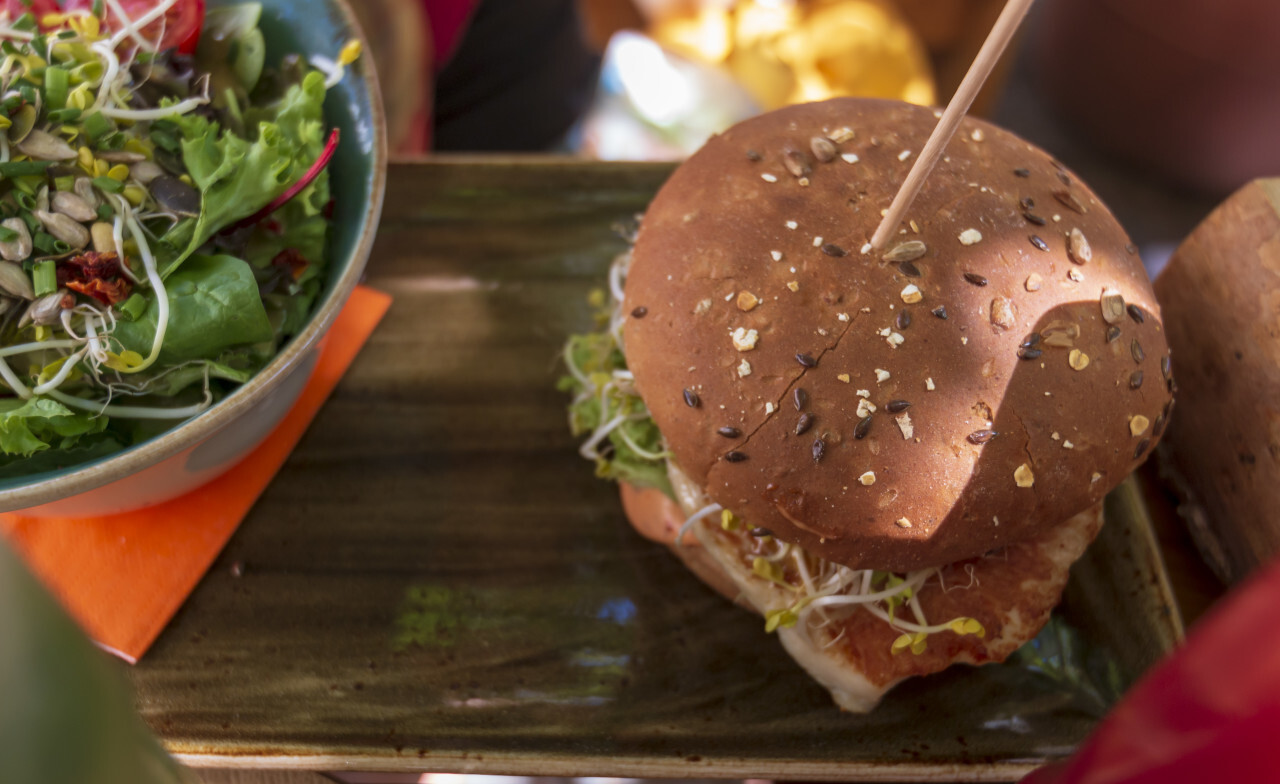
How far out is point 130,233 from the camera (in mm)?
1408

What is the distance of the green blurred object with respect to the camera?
48 centimetres

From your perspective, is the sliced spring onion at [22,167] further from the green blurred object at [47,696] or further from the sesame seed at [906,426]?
the sesame seed at [906,426]

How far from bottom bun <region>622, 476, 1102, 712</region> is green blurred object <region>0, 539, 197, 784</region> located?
1168mm

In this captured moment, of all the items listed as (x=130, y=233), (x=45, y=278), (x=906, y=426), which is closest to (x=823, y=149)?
(x=906, y=426)

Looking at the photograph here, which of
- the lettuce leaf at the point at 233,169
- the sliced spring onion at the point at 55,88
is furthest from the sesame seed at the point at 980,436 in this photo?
the sliced spring onion at the point at 55,88

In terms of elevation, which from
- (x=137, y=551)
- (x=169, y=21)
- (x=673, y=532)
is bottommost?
(x=137, y=551)

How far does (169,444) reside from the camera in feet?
4.24

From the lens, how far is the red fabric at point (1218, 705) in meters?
0.57

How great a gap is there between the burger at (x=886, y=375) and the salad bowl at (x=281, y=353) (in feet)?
1.88

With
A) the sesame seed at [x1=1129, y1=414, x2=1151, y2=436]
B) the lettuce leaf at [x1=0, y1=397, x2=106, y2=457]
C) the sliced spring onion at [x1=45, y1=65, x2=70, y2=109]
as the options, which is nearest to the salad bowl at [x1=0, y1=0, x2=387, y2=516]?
the lettuce leaf at [x1=0, y1=397, x2=106, y2=457]

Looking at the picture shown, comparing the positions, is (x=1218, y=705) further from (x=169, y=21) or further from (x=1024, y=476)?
(x=169, y=21)

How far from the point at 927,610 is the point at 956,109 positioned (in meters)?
0.91

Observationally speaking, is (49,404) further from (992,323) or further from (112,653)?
(992,323)

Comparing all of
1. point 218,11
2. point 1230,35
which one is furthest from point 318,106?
point 1230,35
